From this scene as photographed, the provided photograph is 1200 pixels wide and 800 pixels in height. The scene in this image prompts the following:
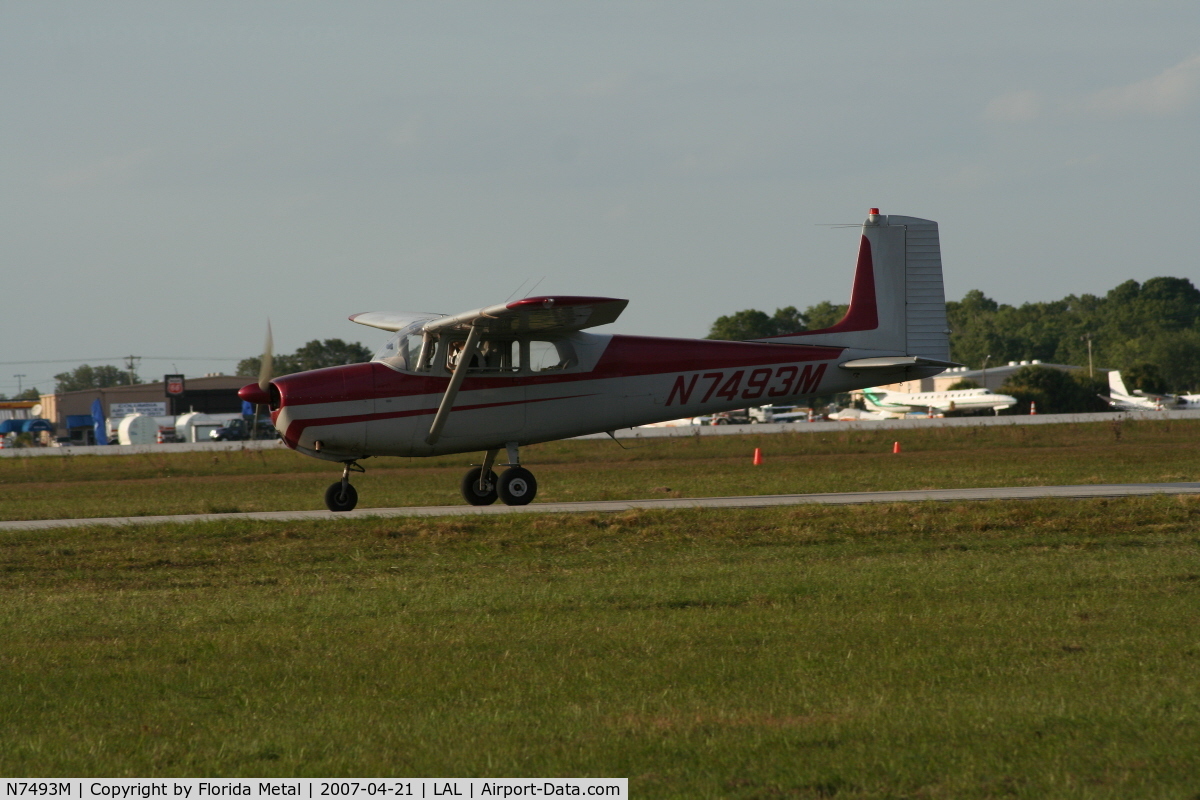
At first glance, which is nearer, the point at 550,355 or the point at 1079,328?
the point at 550,355

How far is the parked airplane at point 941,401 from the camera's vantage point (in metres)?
84.8

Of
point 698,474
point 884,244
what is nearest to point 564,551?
point 884,244

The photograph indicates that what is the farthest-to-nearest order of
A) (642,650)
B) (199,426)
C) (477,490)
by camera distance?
(199,426)
(477,490)
(642,650)

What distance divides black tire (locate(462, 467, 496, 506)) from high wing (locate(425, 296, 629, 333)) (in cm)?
276

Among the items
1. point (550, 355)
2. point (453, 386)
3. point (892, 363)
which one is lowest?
point (453, 386)

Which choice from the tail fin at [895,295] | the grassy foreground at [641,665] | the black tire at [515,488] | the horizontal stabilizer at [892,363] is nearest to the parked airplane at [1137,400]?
the tail fin at [895,295]

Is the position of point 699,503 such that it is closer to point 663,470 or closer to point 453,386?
point 453,386

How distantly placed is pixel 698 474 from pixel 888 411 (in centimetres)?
7076

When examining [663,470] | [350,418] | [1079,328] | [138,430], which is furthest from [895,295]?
[1079,328]

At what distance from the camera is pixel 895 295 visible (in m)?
19.2

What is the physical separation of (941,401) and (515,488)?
78706mm

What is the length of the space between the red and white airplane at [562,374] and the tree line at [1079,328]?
120221 millimetres

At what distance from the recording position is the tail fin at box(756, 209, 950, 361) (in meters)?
19.1

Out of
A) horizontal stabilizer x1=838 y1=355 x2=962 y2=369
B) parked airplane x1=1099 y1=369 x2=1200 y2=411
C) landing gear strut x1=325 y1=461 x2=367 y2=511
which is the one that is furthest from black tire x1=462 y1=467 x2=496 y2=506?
parked airplane x1=1099 y1=369 x2=1200 y2=411
